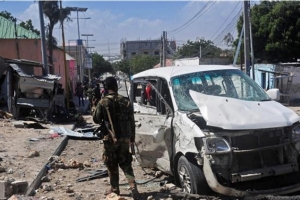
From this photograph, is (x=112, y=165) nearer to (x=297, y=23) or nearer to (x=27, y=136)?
(x=27, y=136)

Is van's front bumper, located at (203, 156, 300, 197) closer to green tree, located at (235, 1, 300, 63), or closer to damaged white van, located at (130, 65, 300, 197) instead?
damaged white van, located at (130, 65, 300, 197)

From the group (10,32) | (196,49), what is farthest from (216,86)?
(196,49)

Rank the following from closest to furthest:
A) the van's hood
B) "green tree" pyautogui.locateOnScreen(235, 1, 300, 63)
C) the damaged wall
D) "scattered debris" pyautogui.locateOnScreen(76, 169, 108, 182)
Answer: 1. the van's hood
2. "scattered debris" pyautogui.locateOnScreen(76, 169, 108, 182)
3. the damaged wall
4. "green tree" pyautogui.locateOnScreen(235, 1, 300, 63)

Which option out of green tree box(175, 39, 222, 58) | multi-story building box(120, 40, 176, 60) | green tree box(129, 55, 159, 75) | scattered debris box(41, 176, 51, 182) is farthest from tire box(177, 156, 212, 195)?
multi-story building box(120, 40, 176, 60)

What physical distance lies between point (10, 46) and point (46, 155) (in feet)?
63.2

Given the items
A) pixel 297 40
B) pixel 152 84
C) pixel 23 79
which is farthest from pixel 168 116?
pixel 297 40

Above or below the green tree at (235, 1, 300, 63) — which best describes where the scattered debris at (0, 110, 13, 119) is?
below

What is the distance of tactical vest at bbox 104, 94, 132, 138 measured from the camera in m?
5.44

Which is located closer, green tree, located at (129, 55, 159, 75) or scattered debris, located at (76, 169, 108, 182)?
scattered debris, located at (76, 169, 108, 182)

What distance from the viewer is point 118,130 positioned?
5.46 m

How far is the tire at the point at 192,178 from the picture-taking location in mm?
5008

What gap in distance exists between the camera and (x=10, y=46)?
26625 mm

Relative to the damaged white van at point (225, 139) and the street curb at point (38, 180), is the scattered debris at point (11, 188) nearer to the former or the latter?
the street curb at point (38, 180)

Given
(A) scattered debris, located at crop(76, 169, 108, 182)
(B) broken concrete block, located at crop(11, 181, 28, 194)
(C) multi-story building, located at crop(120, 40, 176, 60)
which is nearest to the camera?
(B) broken concrete block, located at crop(11, 181, 28, 194)
